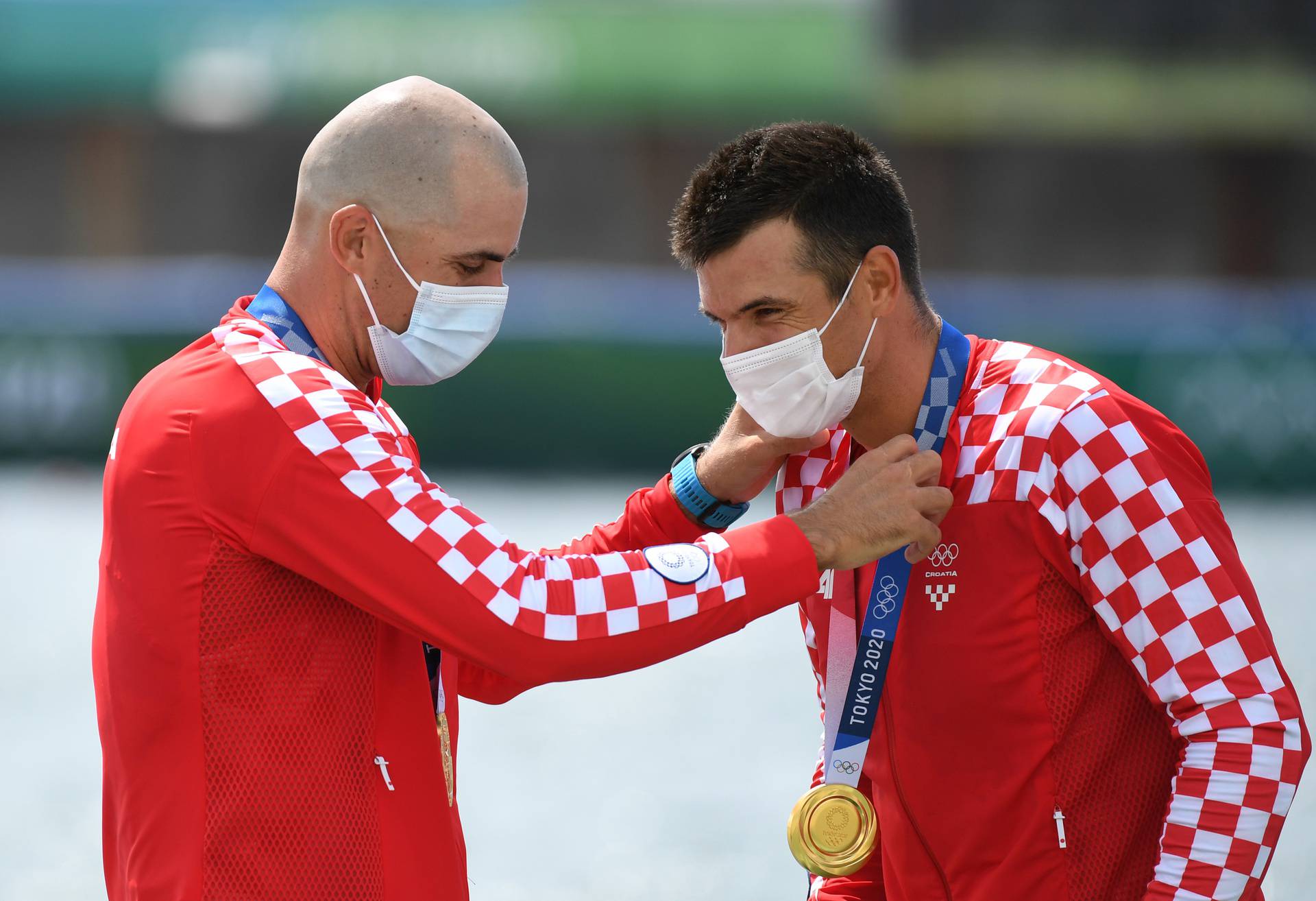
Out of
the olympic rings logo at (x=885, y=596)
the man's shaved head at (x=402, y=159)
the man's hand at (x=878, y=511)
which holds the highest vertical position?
the man's shaved head at (x=402, y=159)

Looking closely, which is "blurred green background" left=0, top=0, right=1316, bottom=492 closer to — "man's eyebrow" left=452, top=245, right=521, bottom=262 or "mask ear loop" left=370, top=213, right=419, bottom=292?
"man's eyebrow" left=452, top=245, right=521, bottom=262

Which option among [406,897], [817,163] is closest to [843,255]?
[817,163]

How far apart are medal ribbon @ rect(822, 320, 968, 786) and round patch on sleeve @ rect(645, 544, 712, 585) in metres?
0.40

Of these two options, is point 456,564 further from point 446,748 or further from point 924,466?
point 924,466

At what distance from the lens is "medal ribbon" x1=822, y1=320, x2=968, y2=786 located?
8.50ft

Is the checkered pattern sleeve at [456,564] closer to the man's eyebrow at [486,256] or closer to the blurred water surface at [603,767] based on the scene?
the man's eyebrow at [486,256]

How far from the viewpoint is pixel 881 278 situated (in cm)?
271

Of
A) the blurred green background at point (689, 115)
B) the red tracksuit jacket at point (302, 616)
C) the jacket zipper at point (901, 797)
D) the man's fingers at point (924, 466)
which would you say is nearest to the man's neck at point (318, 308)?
the red tracksuit jacket at point (302, 616)

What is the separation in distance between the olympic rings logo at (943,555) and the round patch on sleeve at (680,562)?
1.42 feet

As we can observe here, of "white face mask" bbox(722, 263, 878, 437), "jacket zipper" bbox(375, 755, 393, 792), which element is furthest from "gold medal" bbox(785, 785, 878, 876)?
"jacket zipper" bbox(375, 755, 393, 792)

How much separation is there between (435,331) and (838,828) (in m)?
1.15

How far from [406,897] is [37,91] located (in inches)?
837

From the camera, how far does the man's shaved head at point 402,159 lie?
100 inches

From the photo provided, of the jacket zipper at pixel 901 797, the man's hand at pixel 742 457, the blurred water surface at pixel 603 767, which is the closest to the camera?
the jacket zipper at pixel 901 797
